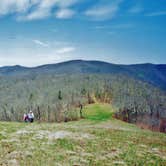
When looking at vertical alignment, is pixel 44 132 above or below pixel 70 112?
above

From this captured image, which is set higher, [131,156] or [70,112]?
[131,156]

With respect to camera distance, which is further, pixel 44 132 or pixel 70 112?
pixel 70 112

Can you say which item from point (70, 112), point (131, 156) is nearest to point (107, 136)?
point (131, 156)

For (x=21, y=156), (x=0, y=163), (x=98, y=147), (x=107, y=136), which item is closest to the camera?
(x=0, y=163)

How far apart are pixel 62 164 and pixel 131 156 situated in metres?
6.63

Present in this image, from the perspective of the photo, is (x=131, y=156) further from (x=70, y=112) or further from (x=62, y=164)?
(x=70, y=112)

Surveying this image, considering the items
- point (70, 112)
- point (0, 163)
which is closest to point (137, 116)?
point (70, 112)

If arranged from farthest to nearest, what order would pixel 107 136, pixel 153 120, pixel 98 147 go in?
1. pixel 153 120
2. pixel 107 136
3. pixel 98 147

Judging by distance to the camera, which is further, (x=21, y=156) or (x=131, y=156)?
→ (x=131, y=156)

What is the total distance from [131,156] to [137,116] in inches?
6902

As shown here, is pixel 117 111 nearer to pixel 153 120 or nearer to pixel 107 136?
pixel 153 120

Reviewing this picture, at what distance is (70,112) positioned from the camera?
617 ft

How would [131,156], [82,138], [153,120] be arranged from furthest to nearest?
[153,120] < [82,138] < [131,156]

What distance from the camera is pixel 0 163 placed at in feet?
70.1
